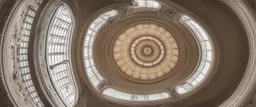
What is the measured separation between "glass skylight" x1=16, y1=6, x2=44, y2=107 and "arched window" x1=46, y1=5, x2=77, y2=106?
157 cm

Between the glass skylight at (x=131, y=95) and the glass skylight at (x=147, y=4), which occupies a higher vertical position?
the glass skylight at (x=147, y=4)

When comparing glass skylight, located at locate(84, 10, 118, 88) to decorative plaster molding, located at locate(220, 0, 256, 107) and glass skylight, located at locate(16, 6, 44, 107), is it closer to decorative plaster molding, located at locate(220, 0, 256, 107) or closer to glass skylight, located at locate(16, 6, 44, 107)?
glass skylight, located at locate(16, 6, 44, 107)

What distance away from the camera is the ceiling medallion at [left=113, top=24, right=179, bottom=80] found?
25.1m

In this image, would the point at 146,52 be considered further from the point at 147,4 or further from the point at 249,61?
the point at 249,61

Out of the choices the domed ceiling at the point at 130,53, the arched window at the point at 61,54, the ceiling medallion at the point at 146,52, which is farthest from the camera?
the ceiling medallion at the point at 146,52

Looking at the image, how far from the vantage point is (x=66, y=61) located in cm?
1881

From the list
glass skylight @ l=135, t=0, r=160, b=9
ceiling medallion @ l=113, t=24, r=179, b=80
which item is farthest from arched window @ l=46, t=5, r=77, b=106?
ceiling medallion @ l=113, t=24, r=179, b=80

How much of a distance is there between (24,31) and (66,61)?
5476 mm

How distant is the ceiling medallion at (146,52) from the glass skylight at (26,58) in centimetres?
1179

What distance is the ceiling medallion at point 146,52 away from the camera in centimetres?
2506

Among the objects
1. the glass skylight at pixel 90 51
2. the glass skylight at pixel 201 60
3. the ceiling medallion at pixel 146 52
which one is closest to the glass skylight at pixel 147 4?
the glass skylight at pixel 90 51

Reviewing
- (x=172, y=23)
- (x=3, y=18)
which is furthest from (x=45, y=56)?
(x=172, y=23)

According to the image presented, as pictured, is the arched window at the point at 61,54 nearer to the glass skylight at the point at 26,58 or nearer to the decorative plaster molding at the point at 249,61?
the glass skylight at the point at 26,58

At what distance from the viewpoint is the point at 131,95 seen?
23375mm
